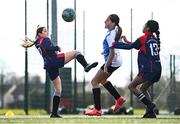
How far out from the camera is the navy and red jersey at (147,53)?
380 inches

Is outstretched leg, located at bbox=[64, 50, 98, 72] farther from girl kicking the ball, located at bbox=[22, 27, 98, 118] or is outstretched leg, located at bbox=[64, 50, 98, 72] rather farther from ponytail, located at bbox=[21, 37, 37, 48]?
ponytail, located at bbox=[21, 37, 37, 48]

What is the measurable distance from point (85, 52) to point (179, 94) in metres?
3.56

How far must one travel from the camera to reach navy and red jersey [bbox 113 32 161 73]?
9.65 m

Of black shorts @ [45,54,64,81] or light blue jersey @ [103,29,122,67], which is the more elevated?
light blue jersey @ [103,29,122,67]

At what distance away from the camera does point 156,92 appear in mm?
21281

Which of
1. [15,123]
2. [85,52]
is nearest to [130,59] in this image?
[85,52]

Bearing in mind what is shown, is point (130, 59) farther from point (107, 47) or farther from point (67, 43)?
point (107, 47)

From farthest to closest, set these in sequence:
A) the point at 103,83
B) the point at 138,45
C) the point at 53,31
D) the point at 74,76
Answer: the point at 74,76
the point at 53,31
the point at 103,83
the point at 138,45

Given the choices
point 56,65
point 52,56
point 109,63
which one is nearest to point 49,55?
point 52,56

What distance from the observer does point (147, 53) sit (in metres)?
9.66

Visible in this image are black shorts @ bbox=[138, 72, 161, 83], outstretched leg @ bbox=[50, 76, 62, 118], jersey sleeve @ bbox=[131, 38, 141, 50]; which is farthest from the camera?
outstretched leg @ bbox=[50, 76, 62, 118]

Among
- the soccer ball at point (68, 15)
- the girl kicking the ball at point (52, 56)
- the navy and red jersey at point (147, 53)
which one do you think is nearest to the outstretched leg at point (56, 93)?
the girl kicking the ball at point (52, 56)

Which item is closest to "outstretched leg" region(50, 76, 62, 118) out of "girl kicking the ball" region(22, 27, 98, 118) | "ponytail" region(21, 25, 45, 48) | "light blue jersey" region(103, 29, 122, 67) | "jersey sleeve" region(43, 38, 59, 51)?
"girl kicking the ball" region(22, 27, 98, 118)

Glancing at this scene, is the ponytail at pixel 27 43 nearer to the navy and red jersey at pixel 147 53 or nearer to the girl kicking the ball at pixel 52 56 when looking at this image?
the girl kicking the ball at pixel 52 56
